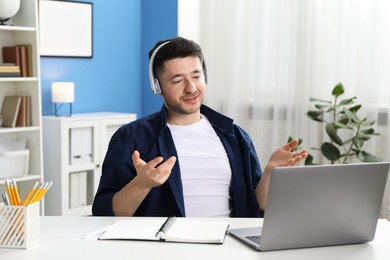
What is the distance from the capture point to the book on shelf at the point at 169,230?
5.90 feet

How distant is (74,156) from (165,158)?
2.39 m

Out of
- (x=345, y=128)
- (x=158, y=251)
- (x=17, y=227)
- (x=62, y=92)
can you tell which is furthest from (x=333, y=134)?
(x=17, y=227)

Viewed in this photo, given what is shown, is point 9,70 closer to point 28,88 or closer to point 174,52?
point 28,88

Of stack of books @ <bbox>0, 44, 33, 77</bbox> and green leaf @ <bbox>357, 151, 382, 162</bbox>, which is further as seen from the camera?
stack of books @ <bbox>0, 44, 33, 77</bbox>

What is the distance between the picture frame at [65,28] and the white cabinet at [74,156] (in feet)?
1.78

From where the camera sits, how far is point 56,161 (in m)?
4.56

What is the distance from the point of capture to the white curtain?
4316 millimetres

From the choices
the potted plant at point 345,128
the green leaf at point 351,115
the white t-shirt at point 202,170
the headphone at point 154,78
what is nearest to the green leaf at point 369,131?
the potted plant at point 345,128

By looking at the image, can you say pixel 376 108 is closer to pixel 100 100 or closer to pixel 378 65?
pixel 378 65

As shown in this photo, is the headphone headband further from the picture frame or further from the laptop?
the picture frame

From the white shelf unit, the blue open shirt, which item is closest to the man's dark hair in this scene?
the blue open shirt

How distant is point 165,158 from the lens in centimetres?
235

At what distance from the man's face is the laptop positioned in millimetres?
726

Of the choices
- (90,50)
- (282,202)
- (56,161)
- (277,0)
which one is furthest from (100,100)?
(282,202)
